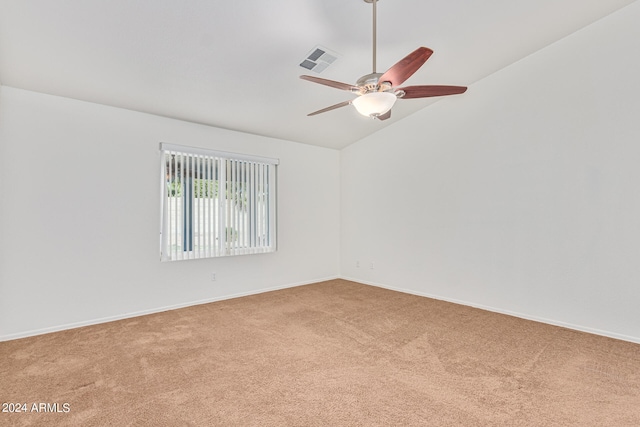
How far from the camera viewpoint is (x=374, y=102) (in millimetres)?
2283

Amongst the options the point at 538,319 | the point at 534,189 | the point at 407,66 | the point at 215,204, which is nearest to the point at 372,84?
the point at 407,66

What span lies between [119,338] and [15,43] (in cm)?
276

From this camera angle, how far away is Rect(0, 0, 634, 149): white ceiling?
2373 mm

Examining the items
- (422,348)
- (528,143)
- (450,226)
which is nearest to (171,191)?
(422,348)

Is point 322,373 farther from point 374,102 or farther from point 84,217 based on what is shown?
point 84,217

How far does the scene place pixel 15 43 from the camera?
8.14 feet

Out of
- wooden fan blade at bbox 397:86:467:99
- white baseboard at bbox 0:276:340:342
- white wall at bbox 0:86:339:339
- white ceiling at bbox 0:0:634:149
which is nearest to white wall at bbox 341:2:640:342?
white ceiling at bbox 0:0:634:149

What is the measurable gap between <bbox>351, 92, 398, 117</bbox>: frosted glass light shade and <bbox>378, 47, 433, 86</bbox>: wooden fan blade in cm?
10

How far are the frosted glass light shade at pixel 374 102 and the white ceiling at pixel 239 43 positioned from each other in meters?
0.91

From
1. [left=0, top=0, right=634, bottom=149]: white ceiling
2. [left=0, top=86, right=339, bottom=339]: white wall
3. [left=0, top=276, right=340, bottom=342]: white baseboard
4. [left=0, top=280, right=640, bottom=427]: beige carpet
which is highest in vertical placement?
[left=0, top=0, right=634, bottom=149]: white ceiling

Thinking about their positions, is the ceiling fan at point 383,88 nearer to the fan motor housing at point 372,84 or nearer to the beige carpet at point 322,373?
the fan motor housing at point 372,84

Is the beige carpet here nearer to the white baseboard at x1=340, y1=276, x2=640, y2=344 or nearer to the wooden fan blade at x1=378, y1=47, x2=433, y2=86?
the white baseboard at x1=340, y1=276, x2=640, y2=344

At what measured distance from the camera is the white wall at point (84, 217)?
10.2 feet

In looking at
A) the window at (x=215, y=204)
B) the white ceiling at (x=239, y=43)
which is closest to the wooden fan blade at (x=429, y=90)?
the white ceiling at (x=239, y=43)
